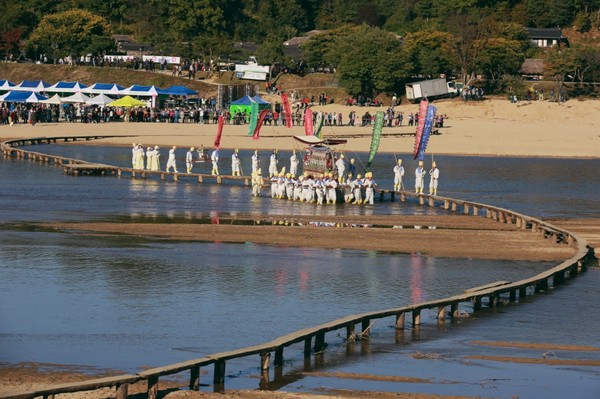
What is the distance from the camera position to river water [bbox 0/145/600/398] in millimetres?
23344

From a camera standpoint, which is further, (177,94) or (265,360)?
(177,94)

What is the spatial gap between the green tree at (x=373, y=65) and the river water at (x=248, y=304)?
6348cm

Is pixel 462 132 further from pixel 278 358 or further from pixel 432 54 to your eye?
pixel 278 358

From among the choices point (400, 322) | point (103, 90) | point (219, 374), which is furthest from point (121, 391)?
point (103, 90)

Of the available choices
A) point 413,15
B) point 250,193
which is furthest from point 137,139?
point 413,15

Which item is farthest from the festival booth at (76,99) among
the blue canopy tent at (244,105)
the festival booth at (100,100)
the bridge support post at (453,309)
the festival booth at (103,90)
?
the bridge support post at (453,309)

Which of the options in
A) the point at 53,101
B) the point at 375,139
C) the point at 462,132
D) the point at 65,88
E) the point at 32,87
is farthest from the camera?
the point at 32,87

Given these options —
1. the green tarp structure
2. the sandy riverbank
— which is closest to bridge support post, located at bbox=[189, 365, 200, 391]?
the sandy riverbank

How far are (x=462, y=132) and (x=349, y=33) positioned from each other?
33.7 meters

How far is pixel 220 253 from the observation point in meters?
37.2

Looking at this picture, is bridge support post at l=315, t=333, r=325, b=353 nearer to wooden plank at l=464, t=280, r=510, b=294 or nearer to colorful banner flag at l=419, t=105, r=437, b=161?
wooden plank at l=464, t=280, r=510, b=294

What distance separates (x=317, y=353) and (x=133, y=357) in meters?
3.38

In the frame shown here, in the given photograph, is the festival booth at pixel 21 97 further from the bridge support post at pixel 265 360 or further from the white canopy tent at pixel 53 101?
the bridge support post at pixel 265 360

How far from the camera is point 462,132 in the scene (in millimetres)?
91562
